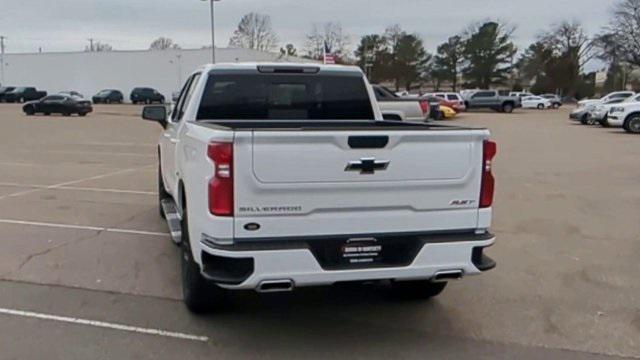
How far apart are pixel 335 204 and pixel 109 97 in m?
63.6

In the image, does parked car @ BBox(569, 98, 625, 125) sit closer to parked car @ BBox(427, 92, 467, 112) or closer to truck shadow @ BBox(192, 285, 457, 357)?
parked car @ BBox(427, 92, 467, 112)

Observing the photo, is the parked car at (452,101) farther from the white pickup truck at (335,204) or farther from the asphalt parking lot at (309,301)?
the white pickup truck at (335,204)

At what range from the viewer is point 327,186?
3543mm

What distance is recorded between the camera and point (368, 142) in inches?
140

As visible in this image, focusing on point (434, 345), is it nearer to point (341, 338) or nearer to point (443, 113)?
point (341, 338)

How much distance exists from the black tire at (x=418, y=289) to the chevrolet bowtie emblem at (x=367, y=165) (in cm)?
152

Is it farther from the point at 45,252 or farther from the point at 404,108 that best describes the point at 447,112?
the point at 45,252

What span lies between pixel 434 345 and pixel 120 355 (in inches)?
86.8

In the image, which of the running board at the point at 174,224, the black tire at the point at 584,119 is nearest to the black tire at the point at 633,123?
the black tire at the point at 584,119

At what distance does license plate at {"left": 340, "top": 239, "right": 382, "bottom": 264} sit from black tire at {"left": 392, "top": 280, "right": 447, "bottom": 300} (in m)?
1.15

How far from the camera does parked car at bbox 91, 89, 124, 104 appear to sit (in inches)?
2421

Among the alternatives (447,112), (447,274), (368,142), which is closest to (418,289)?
(447,274)

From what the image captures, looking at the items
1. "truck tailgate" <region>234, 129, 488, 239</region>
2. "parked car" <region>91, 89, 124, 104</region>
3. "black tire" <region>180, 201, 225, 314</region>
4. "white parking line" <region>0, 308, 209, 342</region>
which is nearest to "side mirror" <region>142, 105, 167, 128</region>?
"black tire" <region>180, 201, 225, 314</region>

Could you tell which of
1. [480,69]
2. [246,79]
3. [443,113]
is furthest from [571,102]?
[246,79]
